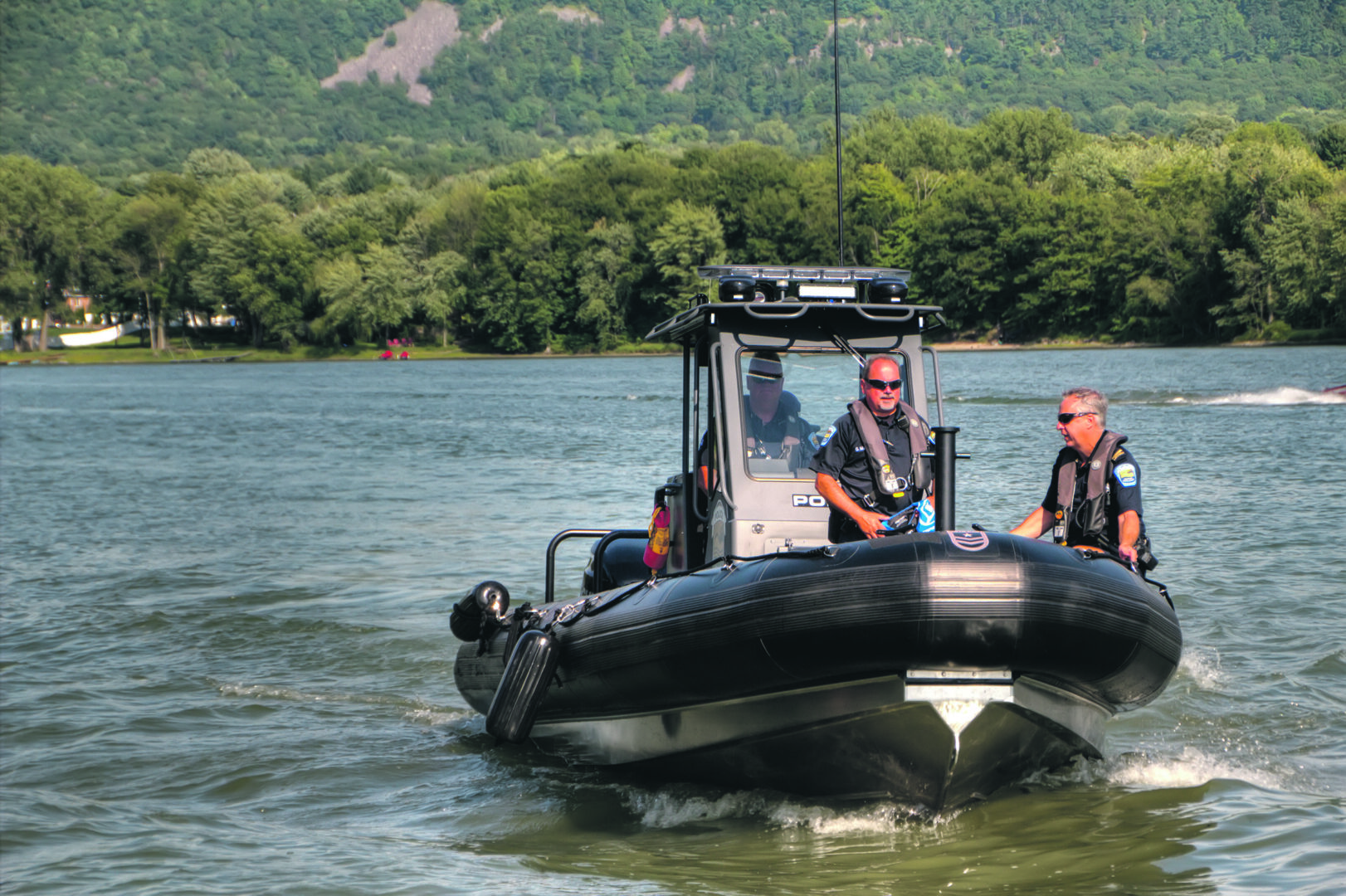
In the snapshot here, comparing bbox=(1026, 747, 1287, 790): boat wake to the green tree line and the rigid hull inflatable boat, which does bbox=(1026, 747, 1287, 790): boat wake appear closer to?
the rigid hull inflatable boat

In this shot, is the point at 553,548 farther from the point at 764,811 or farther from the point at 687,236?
the point at 687,236

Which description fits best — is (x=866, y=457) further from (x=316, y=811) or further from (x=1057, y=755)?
(x=316, y=811)

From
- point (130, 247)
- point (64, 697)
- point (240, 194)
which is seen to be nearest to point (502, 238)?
point (240, 194)

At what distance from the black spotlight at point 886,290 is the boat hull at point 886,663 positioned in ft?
5.68

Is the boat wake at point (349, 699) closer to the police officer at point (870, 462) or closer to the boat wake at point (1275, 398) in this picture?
the police officer at point (870, 462)

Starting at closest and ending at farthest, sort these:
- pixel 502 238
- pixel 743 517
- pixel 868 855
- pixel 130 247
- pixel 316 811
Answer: pixel 868 855
pixel 743 517
pixel 316 811
pixel 502 238
pixel 130 247

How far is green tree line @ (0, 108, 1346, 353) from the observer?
223 feet

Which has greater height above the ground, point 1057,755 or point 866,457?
point 866,457

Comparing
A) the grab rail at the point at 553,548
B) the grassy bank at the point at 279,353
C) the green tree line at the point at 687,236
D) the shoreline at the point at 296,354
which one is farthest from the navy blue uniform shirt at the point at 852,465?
the grassy bank at the point at 279,353

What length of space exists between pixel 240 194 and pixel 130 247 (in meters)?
7.51

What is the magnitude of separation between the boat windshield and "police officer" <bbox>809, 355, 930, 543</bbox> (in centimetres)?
60

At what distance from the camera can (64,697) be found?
9.32 m

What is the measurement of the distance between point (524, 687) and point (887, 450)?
2007mm

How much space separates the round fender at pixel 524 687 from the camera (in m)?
6.62
